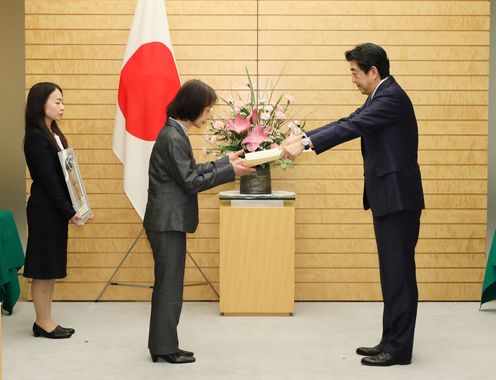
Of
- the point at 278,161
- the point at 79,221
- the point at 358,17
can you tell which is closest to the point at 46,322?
the point at 79,221

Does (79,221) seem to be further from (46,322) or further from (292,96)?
(292,96)

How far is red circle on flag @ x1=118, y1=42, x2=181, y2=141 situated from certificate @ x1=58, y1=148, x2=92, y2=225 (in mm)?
829

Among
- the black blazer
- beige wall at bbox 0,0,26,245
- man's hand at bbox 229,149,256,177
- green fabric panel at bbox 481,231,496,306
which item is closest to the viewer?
man's hand at bbox 229,149,256,177

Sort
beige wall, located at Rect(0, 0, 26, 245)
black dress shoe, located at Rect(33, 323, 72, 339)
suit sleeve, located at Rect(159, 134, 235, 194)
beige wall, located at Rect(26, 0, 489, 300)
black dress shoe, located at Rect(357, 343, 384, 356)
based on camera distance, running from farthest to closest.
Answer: beige wall, located at Rect(0, 0, 26, 245) → beige wall, located at Rect(26, 0, 489, 300) → black dress shoe, located at Rect(33, 323, 72, 339) → black dress shoe, located at Rect(357, 343, 384, 356) → suit sleeve, located at Rect(159, 134, 235, 194)

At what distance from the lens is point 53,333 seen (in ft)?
14.0

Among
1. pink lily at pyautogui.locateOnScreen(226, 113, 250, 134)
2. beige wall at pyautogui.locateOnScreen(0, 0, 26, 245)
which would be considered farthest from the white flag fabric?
beige wall at pyautogui.locateOnScreen(0, 0, 26, 245)

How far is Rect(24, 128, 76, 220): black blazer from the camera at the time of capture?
4145mm

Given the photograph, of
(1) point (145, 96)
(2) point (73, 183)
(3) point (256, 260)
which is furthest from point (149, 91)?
(3) point (256, 260)

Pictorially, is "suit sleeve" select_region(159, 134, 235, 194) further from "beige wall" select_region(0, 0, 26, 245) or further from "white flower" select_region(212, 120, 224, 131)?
"beige wall" select_region(0, 0, 26, 245)

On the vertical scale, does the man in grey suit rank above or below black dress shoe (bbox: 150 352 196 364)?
above

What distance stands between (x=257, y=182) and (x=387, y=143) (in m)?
1.37

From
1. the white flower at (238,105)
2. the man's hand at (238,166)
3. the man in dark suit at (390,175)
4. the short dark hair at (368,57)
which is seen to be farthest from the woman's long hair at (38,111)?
the short dark hair at (368,57)

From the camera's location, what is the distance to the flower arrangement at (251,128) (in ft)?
15.6

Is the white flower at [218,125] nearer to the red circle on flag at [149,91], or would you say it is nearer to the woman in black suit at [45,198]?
the red circle on flag at [149,91]
